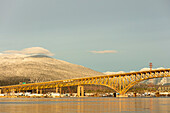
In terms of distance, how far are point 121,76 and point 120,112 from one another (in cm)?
13922

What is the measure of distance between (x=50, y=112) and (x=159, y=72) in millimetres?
131907

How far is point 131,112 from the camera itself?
2329 inches

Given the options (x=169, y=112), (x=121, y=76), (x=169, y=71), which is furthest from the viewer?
(x=121, y=76)

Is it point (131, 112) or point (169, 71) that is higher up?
point (169, 71)

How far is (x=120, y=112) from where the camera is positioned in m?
59.3

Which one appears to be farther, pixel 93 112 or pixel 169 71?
pixel 169 71

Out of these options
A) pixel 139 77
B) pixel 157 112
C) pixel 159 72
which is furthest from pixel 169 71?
pixel 157 112

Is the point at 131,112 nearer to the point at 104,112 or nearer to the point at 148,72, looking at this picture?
the point at 104,112

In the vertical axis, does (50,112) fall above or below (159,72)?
below

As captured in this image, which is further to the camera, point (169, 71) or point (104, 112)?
point (169, 71)

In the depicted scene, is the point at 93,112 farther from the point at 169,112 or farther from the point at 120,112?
the point at 169,112

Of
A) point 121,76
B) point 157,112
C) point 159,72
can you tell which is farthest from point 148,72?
point 157,112

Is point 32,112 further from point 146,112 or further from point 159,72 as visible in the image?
point 159,72

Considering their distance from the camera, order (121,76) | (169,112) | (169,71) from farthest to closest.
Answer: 1. (121,76)
2. (169,71)
3. (169,112)
